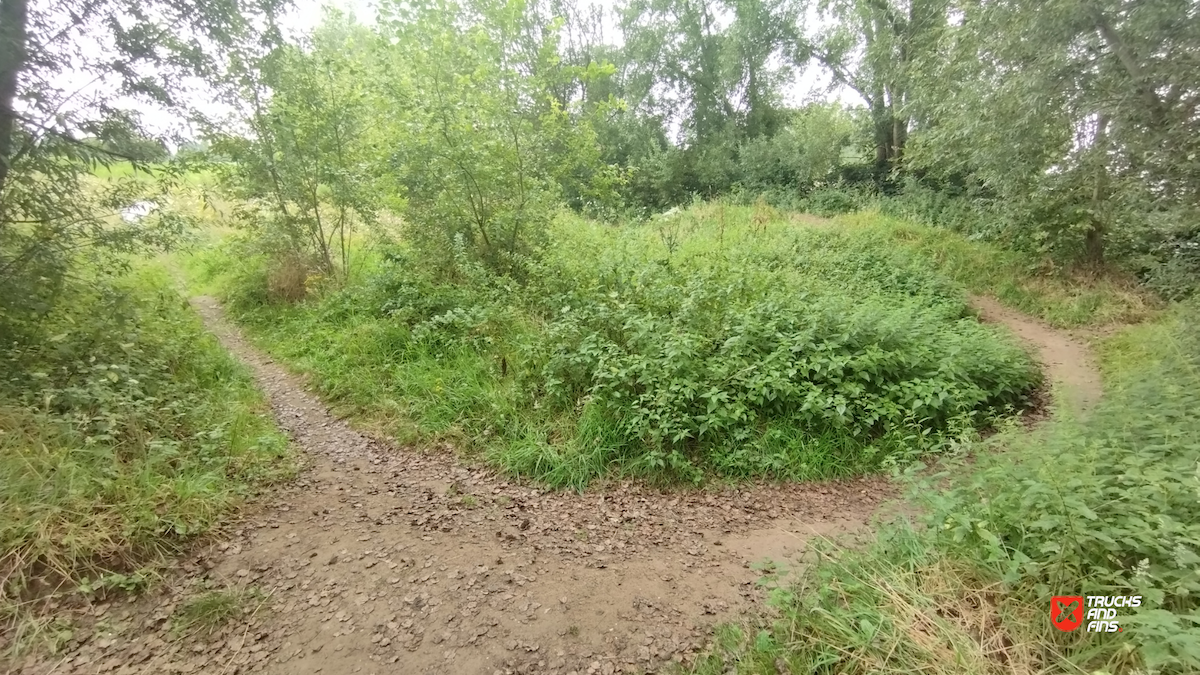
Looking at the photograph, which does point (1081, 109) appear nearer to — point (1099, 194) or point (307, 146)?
point (1099, 194)

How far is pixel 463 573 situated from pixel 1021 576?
135 inches

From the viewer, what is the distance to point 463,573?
3998 mm

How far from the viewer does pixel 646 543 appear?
14.4ft

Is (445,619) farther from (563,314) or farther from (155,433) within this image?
(563,314)

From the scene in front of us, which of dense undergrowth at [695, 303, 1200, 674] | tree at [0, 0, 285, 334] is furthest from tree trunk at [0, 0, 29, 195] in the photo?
dense undergrowth at [695, 303, 1200, 674]

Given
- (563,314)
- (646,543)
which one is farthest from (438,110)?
(646,543)

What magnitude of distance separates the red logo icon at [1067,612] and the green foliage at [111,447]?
5.31 meters

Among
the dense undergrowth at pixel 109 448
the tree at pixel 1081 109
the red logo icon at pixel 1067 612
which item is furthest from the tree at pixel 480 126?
the red logo icon at pixel 1067 612

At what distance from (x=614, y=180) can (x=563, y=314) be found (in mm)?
3307

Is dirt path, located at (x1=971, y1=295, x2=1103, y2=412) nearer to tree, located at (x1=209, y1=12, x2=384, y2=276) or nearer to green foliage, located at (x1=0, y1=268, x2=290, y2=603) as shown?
green foliage, located at (x1=0, y1=268, x2=290, y2=603)

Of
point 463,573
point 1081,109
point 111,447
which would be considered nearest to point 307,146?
point 111,447

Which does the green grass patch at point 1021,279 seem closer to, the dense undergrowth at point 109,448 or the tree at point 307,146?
the tree at point 307,146

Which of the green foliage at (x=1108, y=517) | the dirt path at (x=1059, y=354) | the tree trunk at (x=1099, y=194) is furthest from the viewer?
the tree trunk at (x=1099, y=194)

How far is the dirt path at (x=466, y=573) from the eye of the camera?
10.6 ft
